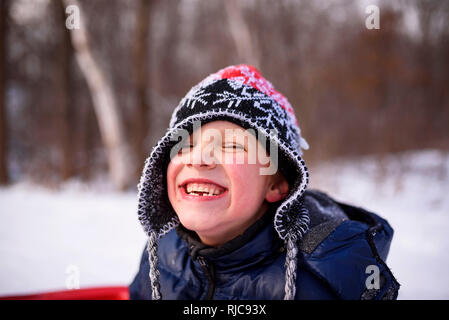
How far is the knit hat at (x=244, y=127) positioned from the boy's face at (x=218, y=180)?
6 centimetres

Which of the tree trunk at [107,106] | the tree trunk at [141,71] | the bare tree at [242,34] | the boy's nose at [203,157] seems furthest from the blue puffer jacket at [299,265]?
the bare tree at [242,34]

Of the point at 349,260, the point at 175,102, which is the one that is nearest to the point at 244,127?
the point at 349,260

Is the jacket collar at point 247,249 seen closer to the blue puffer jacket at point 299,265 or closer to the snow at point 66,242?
the blue puffer jacket at point 299,265

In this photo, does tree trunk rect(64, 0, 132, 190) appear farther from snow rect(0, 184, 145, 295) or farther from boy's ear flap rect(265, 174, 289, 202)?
boy's ear flap rect(265, 174, 289, 202)

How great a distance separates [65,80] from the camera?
714 centimetres

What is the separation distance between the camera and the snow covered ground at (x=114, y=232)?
2316mm

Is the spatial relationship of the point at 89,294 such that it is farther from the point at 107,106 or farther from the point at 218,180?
the point at 107,106

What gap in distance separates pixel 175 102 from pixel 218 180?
955cm

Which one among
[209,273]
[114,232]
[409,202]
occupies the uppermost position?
[209,273]

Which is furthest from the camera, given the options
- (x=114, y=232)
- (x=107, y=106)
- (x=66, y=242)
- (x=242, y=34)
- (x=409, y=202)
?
(x=242, y=34)

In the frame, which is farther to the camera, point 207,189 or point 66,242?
point 66,242

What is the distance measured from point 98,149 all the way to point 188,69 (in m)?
4.34

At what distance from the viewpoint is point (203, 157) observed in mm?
1025
